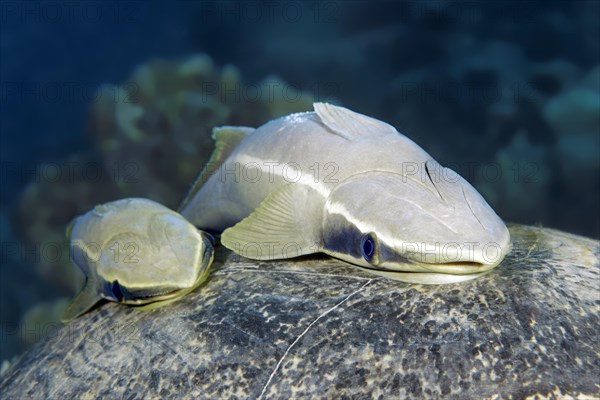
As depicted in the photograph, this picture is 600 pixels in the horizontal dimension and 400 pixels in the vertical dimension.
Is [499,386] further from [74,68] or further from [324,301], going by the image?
[74,68]

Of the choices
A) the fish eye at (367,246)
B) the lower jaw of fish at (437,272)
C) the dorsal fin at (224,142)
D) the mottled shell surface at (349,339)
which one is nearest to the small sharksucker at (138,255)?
the mottled shell surface at (349,339)

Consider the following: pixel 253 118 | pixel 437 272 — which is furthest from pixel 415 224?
pixel 253 118

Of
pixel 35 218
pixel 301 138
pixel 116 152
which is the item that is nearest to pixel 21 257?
pixel 35 218

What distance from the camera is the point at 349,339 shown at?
194 cm

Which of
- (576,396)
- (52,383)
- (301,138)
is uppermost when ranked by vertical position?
(301,138)

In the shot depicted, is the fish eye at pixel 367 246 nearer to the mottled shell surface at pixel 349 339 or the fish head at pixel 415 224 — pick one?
the fish head at pixel 415 224

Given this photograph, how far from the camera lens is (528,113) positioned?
4.86m

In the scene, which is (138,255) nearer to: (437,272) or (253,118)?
(437,272)

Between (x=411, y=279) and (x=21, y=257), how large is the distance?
5.44 m

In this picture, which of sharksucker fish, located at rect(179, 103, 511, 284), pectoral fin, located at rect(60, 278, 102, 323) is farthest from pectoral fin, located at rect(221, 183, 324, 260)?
pectoral fin, located at rect(60, 278, 102, 323)

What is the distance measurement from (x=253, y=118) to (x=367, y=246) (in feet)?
11.9

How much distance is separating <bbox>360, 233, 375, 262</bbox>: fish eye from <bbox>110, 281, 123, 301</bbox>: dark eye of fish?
130cm

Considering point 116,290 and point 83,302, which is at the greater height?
point 116,290

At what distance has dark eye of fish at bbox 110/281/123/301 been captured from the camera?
8.04 feet
